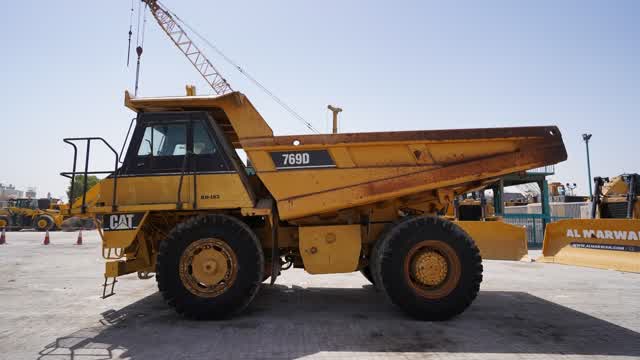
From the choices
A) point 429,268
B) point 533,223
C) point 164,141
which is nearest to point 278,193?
point 164,141

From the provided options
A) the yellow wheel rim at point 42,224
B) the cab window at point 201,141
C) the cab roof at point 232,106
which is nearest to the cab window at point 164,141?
the cab window at point 201,141

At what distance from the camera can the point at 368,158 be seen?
5102 mm

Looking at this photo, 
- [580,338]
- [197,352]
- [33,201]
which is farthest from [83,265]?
[33,201]

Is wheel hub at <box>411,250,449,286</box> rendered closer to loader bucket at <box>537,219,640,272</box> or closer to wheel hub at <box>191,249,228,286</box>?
wheel hub at <box>191,249,228,286</box>

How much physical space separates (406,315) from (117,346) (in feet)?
11.5

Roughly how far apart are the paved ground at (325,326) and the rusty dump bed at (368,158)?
1565 mm

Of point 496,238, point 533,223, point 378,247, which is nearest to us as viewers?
point 378,247

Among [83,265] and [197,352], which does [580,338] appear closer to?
[197,352]

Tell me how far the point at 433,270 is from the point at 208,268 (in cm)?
A: 299

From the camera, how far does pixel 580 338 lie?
4.20m

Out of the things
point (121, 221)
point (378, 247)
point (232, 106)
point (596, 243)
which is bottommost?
point (596, 243)

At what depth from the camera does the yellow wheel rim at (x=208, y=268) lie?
16.1ft

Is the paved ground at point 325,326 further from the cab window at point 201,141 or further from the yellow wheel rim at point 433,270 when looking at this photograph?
the cab window at point 201,141

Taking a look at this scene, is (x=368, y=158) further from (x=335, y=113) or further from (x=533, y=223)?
(x=533, y=223)
